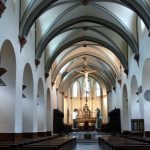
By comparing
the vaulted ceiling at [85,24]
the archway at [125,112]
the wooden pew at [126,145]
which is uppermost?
the vaulted ceiling at [85,24]

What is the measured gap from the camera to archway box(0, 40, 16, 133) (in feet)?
46.5

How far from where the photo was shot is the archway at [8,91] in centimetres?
1416

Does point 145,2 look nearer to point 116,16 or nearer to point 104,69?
point 116,16

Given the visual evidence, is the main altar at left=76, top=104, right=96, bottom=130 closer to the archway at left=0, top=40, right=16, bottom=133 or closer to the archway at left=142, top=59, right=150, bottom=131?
the archway at left=142, top=59, right=150, bottom=131

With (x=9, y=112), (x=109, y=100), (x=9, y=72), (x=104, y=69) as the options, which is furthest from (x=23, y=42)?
(x=109, y=100)

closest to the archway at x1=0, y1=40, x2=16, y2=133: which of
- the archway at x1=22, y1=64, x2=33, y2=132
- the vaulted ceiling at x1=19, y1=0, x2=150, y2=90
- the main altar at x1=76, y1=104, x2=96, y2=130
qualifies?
the vaulted ceiling at x1=19, y1=0, x2=150, y2=90

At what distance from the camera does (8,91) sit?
47.2ft

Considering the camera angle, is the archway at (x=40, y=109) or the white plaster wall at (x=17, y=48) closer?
the white plaster wall at (x=17, y=48)

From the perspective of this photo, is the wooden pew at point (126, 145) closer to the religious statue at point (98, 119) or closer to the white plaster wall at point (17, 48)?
the white plaster wall at point (17, 48)

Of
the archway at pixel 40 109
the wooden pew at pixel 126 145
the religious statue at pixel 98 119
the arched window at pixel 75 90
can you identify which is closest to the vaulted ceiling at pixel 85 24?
the archway at pixel 40 109

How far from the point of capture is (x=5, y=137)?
14.0 metres

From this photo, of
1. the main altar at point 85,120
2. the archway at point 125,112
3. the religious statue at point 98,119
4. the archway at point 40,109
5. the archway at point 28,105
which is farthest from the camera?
the religious statue at point 98,119

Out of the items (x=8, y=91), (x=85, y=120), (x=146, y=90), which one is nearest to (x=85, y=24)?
(x=146, y=90)

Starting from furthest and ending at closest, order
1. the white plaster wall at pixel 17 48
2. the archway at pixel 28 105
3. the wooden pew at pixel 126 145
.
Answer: the archway at pixel 28 105 < the white plaster wall at pixel 17 48 < the wooden pew at pixel 126 145
